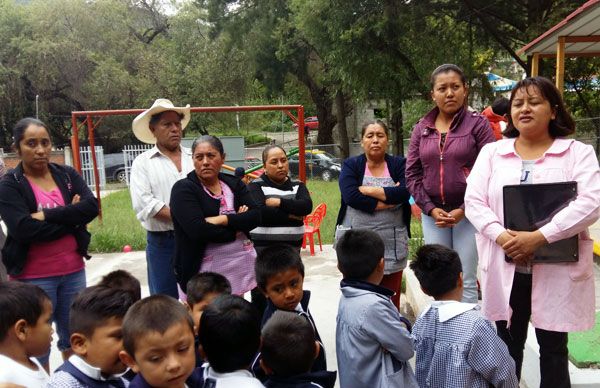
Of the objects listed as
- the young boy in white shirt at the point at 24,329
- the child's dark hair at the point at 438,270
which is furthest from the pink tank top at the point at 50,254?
the child's dark hair at the point at 438,270

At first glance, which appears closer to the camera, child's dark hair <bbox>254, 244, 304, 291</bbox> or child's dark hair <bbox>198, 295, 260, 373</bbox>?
child's dark hair <bbox>198, 295, 260, 373</bbox>

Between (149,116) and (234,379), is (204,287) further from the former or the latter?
(149,116)

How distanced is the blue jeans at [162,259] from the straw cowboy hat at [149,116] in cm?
84

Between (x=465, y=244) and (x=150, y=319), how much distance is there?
6.86 feet

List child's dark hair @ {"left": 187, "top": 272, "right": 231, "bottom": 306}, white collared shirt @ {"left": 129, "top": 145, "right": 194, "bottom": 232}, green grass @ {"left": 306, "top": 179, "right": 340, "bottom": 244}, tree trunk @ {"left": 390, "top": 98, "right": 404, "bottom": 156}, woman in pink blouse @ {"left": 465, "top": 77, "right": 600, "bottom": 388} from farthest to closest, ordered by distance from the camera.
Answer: tree trunk @ {"left": 390, "top": 98, "right": 404, "bottom": 156} < green grass @ {"left": 306, "top": 179, "right": 340, "bottom": 244} < white collared shirt @ {"left": 129, "top": 145, "right": 194, "bottom": 232} < child's dark hair @ {"left": 187, "top": 272, "right": 231, "bottom": 306} < woman in pink blouse @ {"left": 465, "top": 77, "right": 600, "bottom": 388}

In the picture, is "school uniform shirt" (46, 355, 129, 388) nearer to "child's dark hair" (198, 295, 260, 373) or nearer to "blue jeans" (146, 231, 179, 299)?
"child's dark hair" (198, 295, 260, 373)

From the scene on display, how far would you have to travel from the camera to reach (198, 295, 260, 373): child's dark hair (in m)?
1.87

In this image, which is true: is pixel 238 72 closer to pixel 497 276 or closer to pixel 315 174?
pixel 315 174

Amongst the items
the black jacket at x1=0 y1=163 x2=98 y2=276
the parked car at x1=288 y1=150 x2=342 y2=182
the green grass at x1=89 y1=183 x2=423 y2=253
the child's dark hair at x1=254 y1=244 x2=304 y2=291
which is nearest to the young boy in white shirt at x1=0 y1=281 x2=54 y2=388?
the black jacket at x1=0 y1=163 x2=98 y2=276

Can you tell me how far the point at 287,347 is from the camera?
6.33 feet

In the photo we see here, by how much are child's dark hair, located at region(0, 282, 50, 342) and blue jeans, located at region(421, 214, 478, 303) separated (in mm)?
2272

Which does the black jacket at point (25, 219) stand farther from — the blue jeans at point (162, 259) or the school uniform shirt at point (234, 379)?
the school uniform shirt at point (234, 379)

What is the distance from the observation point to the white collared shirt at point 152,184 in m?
3.43

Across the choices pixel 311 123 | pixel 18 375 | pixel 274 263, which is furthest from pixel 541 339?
pixel 311 123
